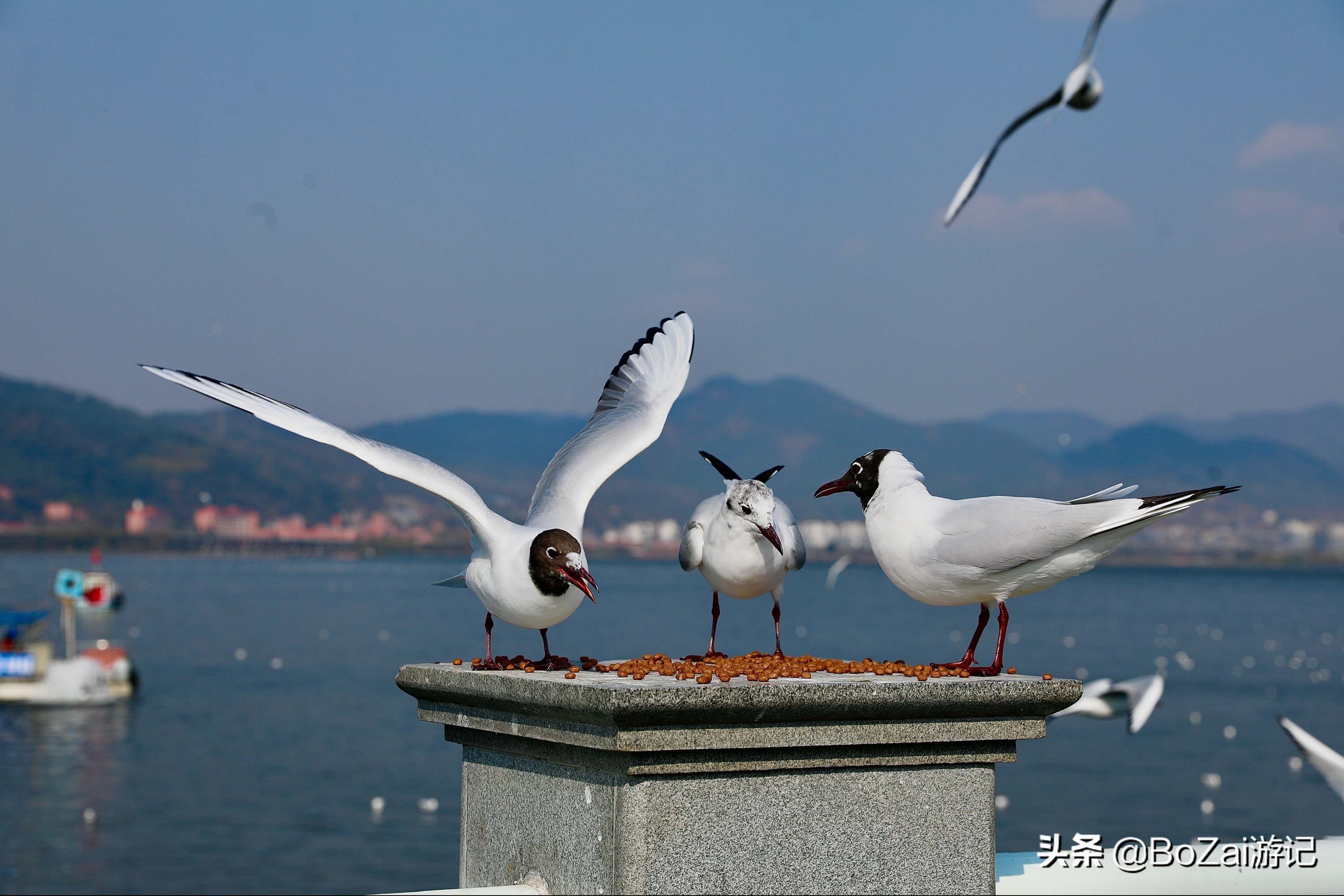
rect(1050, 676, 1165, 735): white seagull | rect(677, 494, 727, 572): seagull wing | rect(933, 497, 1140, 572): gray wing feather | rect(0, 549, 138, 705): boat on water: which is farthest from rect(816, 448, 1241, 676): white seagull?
rect(0, 549, 138, 705): boat on water

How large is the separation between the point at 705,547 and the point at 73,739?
144 ft

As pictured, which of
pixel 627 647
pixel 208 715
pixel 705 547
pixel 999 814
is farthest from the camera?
pixel 627 647

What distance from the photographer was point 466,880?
4891mm

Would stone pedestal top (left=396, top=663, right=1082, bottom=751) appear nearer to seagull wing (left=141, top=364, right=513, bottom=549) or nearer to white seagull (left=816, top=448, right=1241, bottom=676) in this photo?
white seagull (left=816, top=448, right=1241, bottom=676)

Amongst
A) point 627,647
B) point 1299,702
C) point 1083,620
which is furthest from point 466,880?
point 1083,620

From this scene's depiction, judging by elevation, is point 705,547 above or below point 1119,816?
above

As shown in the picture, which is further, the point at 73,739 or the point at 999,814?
the point at 73,739

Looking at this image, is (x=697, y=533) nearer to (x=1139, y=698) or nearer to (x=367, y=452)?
(x=367, y=452)

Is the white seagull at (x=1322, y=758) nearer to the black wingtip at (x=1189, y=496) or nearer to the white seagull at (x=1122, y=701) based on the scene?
the black wingtip at (x=1189, y=496)

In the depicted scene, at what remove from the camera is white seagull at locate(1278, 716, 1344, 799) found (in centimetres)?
608

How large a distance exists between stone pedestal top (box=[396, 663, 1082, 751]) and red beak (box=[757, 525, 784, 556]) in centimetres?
85

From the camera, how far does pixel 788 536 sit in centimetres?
570

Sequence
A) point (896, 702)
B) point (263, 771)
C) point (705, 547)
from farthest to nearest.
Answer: point (263, 771), point (705, 547), point (896, 702)

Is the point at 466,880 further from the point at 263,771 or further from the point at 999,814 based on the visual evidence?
the point at 263,771
